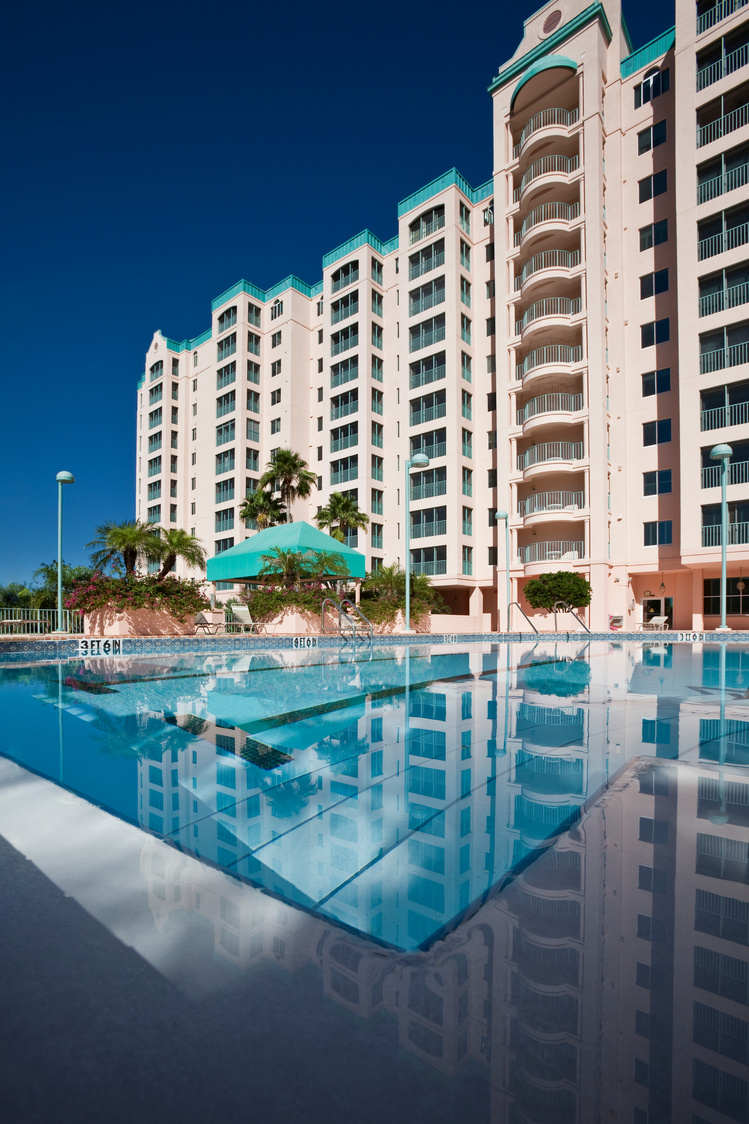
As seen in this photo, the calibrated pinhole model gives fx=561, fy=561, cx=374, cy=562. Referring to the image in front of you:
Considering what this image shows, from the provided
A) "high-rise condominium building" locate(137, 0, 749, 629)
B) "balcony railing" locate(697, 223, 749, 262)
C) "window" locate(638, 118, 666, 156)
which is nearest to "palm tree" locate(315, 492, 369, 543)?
"high-rise condominium building" locate(137, 0, 749, 629)

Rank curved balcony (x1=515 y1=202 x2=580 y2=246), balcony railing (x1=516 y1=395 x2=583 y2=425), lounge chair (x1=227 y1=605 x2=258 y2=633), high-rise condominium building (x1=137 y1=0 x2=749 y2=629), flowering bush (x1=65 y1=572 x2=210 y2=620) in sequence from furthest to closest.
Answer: curved balcony (x1=515 y1=202 x2=580 y2=246) < balcony railing (x1=516 y1=395 x2=583 y2=425) < high-rise condominium building (x1=137 y1=0 x2=749 y2=629) < lounge chair (x1=227 y1=605 x2=258 y2=633) < flowering bush (x1=65 y1=572 x2=210 y2=620)

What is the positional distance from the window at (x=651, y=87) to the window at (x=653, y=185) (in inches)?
148

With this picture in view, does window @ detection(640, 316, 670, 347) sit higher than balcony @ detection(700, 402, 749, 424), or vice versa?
window @ detection(640, 316, 670, 347)

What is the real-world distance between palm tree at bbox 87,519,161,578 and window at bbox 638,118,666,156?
1197 inches

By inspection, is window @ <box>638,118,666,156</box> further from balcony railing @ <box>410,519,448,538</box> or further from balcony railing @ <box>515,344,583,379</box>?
balcony railing @ <box>410,519,448,538</box>

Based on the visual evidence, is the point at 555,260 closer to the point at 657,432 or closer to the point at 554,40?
the point at 657,432

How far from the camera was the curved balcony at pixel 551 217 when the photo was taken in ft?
92.8

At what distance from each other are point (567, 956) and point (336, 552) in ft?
66.7

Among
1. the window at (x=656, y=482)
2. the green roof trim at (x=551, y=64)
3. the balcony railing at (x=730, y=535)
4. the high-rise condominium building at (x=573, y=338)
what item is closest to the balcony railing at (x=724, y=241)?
the high-rise condominium building at (x=573, y=338)

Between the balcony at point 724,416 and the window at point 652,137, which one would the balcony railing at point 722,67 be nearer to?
the window at point 652,137

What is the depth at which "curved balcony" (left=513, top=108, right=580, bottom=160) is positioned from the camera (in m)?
28.4

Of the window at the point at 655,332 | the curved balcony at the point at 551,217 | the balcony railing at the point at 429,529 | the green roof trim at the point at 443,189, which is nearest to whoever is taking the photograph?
the window at the point at 655,332

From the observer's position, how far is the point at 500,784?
12.4 feet

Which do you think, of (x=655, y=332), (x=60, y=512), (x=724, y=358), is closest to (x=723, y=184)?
(x=655, y=332)
